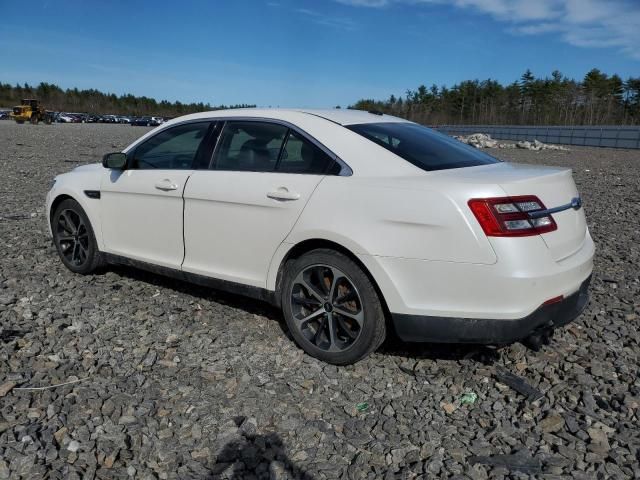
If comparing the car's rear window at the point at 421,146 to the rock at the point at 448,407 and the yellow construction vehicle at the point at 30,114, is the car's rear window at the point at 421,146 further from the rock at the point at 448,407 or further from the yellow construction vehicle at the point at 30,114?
the yellow construction vehicle at the point at 30,114

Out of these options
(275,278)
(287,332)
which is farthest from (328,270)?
(287,332)

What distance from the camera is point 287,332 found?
14.3ft

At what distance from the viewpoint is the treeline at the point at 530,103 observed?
68125mm

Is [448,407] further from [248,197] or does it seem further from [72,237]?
[72,237]

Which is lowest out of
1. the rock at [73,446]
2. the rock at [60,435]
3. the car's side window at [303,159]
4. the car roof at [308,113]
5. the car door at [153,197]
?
the rock at [73,446]

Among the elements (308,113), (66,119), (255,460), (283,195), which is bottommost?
(255,460)

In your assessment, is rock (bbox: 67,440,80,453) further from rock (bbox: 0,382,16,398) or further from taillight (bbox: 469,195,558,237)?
taillight (bbox: 469,195,558,237)

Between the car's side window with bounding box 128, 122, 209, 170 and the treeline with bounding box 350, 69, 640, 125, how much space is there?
187 feet

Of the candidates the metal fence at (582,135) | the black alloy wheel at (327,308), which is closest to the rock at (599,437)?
the black alloy wheel at (327,308)

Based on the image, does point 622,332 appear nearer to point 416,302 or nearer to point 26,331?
point 416,302

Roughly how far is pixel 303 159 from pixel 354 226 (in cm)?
70

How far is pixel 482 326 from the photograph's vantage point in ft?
10.6

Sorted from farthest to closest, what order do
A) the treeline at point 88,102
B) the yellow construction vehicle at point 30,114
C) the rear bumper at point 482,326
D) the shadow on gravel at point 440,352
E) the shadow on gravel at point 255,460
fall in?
1. the treeline at point 88,102
2. the yellow construction vehicle at point 30,114
3. the shadow on gravel at point 440,352
4. the rear bumper at point 482,326
5. the shadow on gravel at point 255,460

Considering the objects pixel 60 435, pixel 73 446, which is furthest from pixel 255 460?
pixel 60 435
